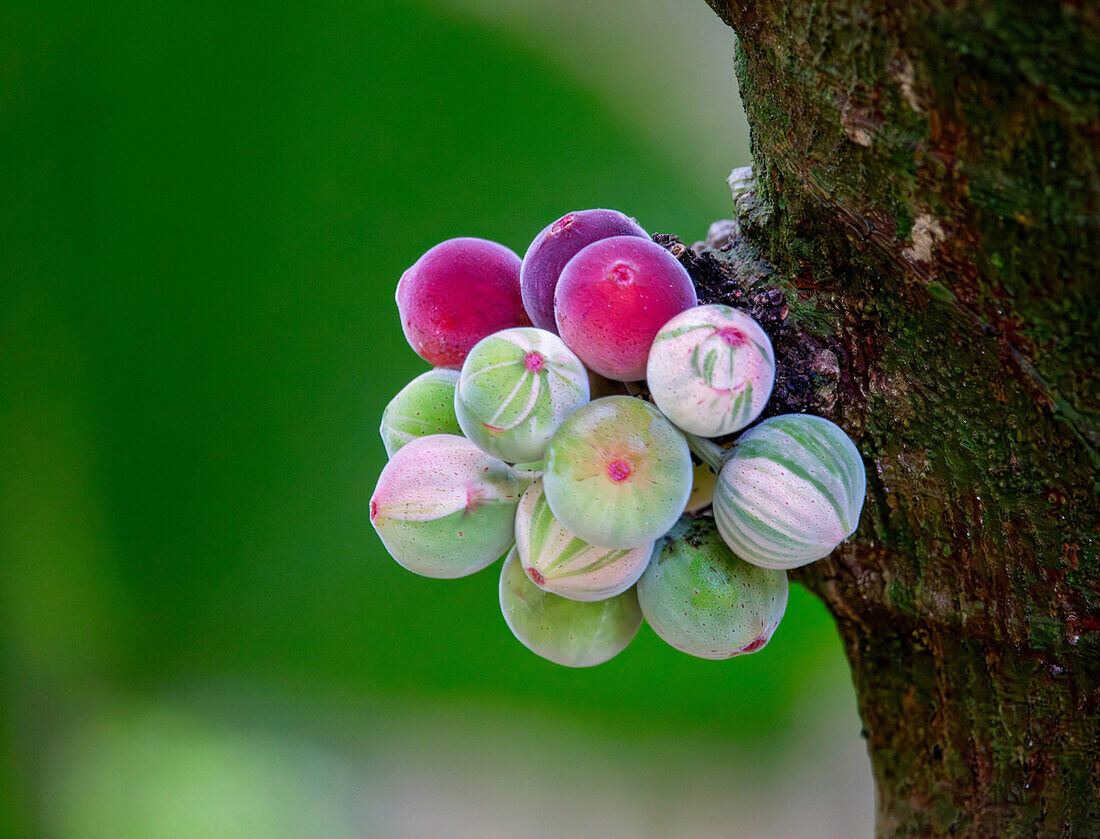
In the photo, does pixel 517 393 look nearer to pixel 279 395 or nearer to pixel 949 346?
pixel 949 346

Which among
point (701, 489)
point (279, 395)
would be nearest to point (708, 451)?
point (701, 489)

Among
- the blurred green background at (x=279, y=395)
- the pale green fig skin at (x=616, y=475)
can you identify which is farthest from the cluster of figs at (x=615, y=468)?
the blurred green background at (x=279, y=395)

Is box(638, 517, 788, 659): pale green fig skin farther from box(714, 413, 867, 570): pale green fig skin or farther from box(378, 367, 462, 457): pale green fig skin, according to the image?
box(378, 367, 462, 457): pale green fig skin

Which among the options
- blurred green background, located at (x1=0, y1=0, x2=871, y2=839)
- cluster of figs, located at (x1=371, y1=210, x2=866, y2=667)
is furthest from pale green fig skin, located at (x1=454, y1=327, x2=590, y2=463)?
blurred green background, located at (x1=0, y1=0, x2=871, y2=839)

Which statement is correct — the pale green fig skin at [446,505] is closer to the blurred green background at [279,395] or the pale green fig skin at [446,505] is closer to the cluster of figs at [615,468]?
the cluster of figs at [615,468]

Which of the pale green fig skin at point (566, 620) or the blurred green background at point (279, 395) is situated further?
the blurred green background at point (279, 395)

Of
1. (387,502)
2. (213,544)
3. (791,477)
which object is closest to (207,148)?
(213,544)

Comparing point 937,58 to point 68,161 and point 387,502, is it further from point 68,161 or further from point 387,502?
point 68,161
